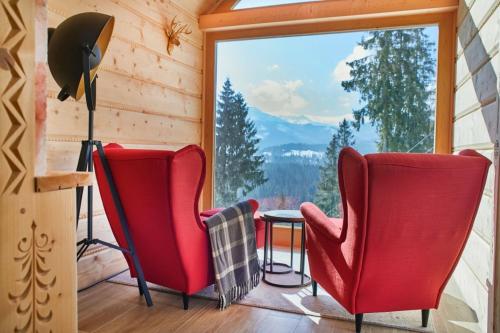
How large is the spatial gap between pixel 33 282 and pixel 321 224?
158cm

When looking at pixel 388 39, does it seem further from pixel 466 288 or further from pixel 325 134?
pixel 466 288

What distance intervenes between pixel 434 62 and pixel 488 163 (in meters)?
2.32

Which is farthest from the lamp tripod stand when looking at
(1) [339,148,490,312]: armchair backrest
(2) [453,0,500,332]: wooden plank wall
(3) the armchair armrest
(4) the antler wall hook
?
(2) [453,0,500,332]: wooden plank wall

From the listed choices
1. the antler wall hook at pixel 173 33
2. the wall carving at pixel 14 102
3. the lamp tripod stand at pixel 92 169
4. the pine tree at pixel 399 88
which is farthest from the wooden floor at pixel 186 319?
the antler wall hook at pixel 173 33

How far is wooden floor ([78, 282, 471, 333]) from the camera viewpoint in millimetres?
2139

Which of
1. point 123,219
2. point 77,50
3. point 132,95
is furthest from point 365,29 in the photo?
point 123,219

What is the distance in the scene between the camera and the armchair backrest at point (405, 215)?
1.74 metres

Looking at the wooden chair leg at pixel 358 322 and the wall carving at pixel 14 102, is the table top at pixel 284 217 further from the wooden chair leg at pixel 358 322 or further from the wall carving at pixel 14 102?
the wall carving at pixel 14 102

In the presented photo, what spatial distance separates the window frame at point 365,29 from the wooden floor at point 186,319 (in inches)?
79.8

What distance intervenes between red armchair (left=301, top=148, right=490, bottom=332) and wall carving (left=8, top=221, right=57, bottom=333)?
4.26ft

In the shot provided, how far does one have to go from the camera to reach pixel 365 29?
3928 mm

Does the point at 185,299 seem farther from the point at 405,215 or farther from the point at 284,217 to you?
the point at 405,215

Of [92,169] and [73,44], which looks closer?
[73,44]

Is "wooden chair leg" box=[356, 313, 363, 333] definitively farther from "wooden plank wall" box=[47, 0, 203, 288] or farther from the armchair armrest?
"wooden plank wall" box=[47, 0, 203, 288]
